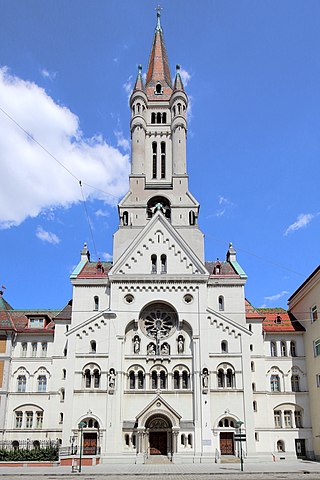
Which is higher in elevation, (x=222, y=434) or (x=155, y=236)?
(x=155, y=236)

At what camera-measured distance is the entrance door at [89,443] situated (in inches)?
1763

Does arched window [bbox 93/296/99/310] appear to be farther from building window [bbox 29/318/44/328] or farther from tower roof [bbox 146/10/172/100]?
tower roof [bbox 146/10/172/100]

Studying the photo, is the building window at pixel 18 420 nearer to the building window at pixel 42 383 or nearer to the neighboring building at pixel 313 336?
the building window at pixel 42 383

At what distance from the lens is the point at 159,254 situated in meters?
51.2

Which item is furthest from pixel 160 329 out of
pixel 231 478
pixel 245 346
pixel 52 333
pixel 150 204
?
pixel 231 478

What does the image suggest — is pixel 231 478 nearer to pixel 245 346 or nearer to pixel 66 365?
pixel 245 346

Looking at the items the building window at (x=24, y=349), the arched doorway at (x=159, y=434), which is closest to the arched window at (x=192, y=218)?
the arched doorway at (x=159, y=434)

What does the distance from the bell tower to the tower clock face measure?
24.3 ft

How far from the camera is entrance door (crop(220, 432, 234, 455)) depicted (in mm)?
44406

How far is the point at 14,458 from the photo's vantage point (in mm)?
37969

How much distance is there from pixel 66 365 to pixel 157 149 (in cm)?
2806

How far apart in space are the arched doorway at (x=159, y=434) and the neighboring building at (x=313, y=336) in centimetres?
1447

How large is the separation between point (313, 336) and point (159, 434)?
18288 mm

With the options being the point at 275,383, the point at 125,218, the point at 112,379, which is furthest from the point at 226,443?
the point at 125,218
